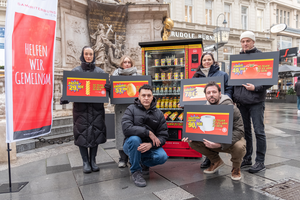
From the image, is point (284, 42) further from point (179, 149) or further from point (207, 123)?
point (207, 123)

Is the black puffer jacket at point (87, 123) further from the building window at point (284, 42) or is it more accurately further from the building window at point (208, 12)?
the building window at point (284, 42)

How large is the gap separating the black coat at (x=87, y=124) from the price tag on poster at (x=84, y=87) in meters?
0.17

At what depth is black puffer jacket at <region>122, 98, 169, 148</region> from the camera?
9.62ft

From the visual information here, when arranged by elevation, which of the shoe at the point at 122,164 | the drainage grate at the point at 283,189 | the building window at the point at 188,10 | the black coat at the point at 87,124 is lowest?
the shoe at the point at 122,164

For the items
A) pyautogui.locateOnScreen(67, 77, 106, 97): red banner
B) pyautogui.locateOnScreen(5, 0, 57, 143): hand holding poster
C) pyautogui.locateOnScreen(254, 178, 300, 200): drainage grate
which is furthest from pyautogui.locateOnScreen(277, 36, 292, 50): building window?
pyautogui.locateOnScreen(5, 0, 57, 143): hand holding poster

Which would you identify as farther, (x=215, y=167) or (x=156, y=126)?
(x=215, y=167)

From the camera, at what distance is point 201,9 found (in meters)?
22.4

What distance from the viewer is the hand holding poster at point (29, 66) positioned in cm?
284

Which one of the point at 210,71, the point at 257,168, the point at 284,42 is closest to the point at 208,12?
the point at 284,42

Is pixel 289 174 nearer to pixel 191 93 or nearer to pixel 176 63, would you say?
pixel 191 93

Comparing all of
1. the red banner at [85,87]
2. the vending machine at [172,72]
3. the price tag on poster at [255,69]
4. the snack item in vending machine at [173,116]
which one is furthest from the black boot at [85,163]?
the price tag on poster at [255,69]

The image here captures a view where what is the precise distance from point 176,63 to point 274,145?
3.10 meters

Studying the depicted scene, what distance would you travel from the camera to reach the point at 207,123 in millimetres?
2854

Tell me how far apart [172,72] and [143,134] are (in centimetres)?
224
